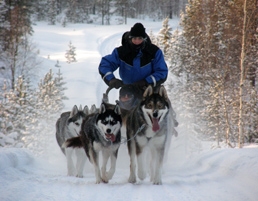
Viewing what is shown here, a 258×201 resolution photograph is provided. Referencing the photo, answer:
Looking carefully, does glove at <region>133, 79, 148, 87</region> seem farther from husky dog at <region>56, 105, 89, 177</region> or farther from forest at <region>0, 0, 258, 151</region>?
forest at <region>0, 0, 258, 151</region>

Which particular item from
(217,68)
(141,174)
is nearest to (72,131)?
(141,174)

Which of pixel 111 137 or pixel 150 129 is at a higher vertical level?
pixel 150 129

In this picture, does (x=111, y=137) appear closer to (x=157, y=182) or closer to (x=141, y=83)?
(x=157, y=182)

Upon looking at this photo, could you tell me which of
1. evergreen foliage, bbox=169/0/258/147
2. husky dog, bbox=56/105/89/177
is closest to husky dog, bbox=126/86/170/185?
husky dog, bbox=56/105/89/177

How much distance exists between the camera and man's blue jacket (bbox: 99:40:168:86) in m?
5.95

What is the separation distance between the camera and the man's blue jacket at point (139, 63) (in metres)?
5.95

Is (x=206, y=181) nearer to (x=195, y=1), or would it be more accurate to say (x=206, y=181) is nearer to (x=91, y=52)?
(x=195, y=1)

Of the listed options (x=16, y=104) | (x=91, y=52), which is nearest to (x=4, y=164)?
(x=16, y=104)

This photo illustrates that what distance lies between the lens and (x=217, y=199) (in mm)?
3746

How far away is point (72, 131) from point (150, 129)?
10.5 ft

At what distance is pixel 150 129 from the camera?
502 centimetres

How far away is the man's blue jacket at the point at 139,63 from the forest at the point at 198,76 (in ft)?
18.2

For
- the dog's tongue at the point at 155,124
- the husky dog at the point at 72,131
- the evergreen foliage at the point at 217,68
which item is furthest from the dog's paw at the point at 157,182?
the evergreen foliage at the point at 217,68

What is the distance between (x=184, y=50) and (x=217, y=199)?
29.9 metres
